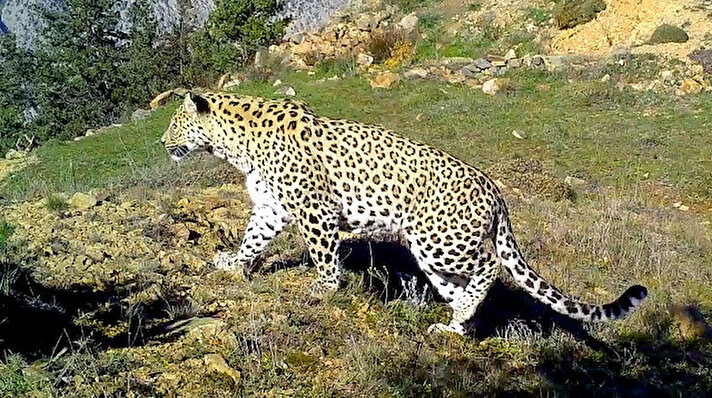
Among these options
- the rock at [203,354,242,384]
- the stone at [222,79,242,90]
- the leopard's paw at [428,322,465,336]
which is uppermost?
the rock at [203,354,242,384]

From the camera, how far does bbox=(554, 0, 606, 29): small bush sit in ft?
104

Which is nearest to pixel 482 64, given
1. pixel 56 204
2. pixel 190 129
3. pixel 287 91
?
pixel 287 91

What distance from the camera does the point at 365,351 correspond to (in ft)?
21.3

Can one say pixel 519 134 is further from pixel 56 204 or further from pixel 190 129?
Result: pixel 190 129

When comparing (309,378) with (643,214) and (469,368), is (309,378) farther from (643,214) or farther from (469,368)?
(643,214)

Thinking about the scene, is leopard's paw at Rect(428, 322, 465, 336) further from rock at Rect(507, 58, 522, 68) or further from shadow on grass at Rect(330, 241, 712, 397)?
rock at Rect(507, 58, 522, 68)

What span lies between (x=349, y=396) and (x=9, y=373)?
240 centimetres

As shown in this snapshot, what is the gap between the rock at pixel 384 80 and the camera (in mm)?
25533

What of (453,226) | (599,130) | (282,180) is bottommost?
(599,130)

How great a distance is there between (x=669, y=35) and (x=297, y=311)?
958 inches

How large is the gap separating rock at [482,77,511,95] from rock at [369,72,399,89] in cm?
292

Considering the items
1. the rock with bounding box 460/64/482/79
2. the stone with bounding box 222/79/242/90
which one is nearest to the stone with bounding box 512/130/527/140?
the rock with bounding box 460/64/482/79

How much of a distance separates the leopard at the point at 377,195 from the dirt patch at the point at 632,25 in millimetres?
22369

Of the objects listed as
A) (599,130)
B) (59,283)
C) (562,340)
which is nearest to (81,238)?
(59,283)
